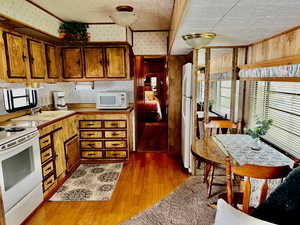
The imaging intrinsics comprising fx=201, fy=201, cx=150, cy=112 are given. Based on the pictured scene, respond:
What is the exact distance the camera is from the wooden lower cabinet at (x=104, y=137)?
3799 mm

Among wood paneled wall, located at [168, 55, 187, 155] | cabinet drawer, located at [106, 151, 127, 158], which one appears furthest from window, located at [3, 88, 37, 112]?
wood paneled wall, located at [168, 55, 187, 155]

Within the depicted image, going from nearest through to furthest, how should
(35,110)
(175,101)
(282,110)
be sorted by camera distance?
(282,110) → (35,110) → (175,101)

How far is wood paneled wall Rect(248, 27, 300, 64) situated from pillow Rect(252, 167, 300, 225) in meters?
1.40

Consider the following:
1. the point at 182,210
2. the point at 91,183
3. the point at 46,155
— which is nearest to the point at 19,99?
the point at 46,155

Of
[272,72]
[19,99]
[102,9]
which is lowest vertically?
[19,99]

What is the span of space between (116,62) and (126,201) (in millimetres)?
2511

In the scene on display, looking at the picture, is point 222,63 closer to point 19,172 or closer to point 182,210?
point 182,210

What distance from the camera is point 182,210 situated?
97.7 inches

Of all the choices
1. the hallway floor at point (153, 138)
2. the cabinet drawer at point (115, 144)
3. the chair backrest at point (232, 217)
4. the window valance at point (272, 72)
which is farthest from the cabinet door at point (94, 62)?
the chair backrest at point (232, 217)

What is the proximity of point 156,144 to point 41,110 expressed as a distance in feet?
8.69

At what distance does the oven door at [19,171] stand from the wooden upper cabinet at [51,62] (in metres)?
1.49

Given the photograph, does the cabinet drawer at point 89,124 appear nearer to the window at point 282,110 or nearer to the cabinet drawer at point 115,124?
the cabinet drawer at point 115,124

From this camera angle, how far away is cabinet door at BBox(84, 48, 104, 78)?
3.89 metres

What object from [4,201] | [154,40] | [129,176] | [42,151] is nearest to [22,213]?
[4,201]
